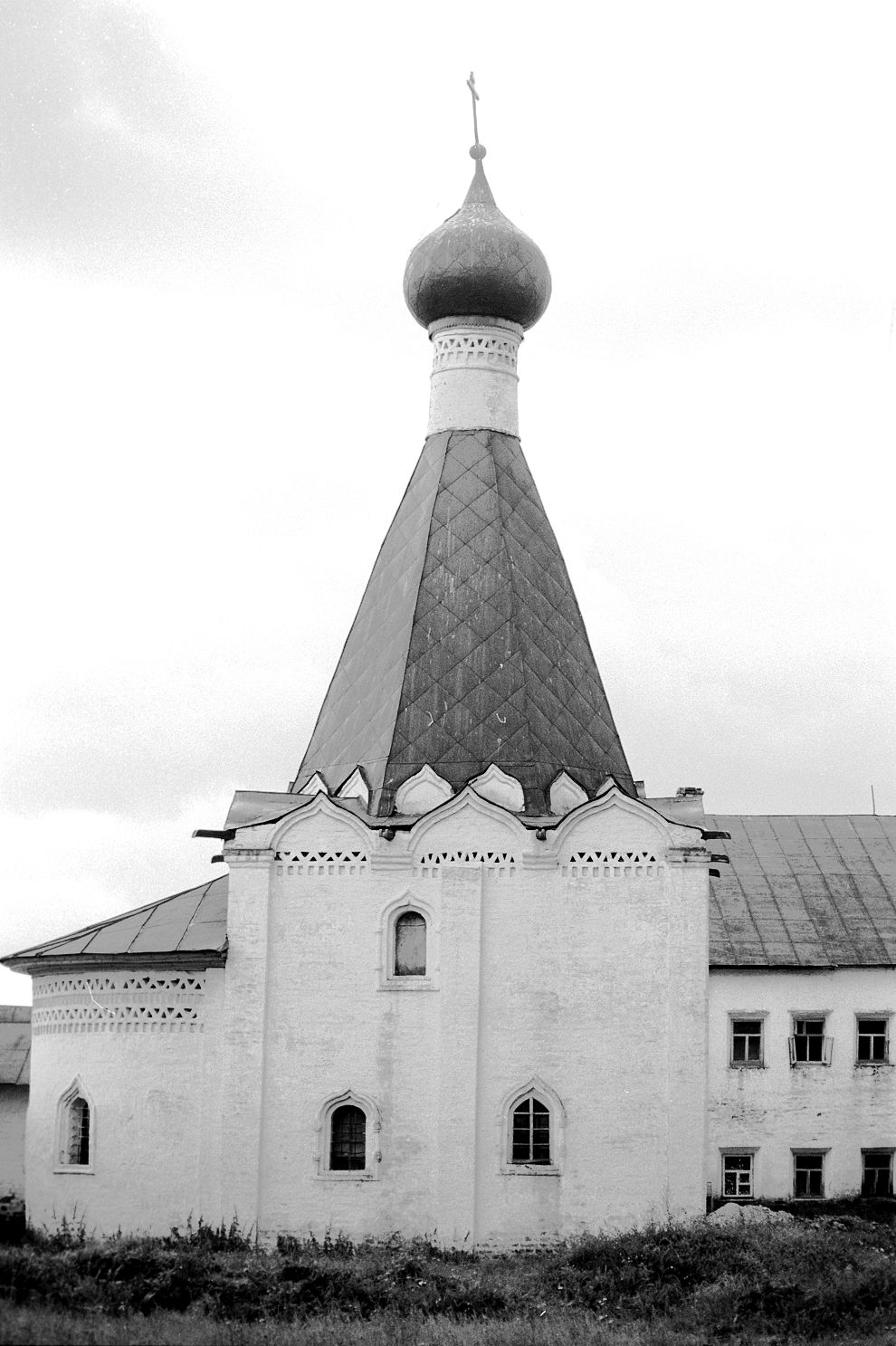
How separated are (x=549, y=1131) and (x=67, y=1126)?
13.8 ft

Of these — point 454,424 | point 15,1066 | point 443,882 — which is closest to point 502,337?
point 454,424

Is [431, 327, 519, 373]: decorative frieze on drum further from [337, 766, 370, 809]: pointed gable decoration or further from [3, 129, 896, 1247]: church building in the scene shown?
[337, 766, 370, 809]: pointed gable decoration

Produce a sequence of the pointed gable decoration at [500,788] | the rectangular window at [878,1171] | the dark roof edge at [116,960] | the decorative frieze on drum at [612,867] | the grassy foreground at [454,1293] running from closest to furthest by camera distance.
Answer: the grassy foreground at [454,1293], the dark roof edge at [116,960], the decorative frieze on drum at [612,867], the pointed gable decoration at [500,788], the rectangular window at [878,1171]

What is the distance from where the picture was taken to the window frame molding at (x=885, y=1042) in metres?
22.3

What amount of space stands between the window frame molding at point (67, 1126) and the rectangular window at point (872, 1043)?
953 centimetres

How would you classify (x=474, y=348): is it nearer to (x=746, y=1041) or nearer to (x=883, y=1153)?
(x=746, y=1041)

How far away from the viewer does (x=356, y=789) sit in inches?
689

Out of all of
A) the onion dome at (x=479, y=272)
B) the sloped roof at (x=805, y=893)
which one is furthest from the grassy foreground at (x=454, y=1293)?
the onion dome at (x=479, y=272)

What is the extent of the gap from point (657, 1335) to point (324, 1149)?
4280 mm

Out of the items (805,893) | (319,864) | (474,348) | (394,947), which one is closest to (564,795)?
(394,947)

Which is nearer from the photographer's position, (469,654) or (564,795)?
(564,795)

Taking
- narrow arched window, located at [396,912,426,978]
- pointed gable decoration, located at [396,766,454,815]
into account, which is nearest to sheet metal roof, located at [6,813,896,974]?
pointed gable decoration, located at [396,766,454,815]

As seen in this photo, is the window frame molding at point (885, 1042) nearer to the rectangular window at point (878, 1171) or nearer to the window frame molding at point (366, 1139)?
the rectangular window at point (878, 1171)

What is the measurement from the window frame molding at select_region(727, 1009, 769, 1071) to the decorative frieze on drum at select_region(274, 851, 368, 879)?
7365 millimetres
